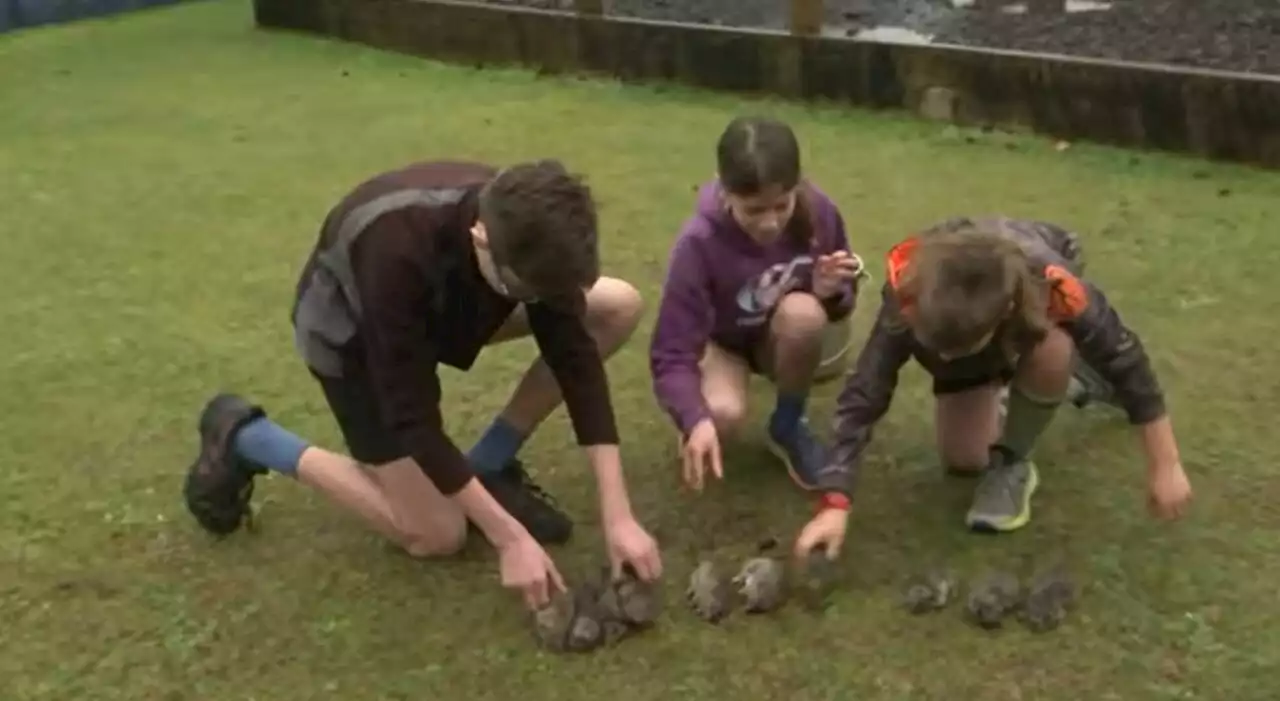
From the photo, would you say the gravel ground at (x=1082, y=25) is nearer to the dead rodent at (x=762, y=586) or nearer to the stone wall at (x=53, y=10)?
the dead rodent at (x=762, y=586)

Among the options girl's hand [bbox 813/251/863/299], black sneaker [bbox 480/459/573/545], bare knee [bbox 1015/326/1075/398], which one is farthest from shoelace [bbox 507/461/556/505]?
bare knee [bbox 1015/326/1075/398]

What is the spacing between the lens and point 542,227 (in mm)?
1836

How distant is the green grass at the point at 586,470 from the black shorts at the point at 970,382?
18cm

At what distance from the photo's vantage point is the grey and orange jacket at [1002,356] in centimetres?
214

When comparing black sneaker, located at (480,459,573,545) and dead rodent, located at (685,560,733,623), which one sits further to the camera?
black sneaker, located at (480,459,573,545)

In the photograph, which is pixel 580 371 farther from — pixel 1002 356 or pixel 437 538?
pixel 1002 356

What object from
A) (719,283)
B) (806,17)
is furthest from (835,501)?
(806,17)

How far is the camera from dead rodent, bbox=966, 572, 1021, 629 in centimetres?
208

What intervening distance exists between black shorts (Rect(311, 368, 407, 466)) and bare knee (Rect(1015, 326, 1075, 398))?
0.95m

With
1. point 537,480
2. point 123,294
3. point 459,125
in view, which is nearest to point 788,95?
point 459,125

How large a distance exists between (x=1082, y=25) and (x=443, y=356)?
3.02 m

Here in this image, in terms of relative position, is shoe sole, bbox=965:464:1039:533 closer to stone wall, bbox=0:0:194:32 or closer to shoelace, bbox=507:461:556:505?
shoelace, bbox=507:461:556:505

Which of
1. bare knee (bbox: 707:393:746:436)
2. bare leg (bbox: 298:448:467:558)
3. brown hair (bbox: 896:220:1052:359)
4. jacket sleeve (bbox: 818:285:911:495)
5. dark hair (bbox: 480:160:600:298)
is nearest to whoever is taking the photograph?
dark hair (bbox: 480:160:600:298)

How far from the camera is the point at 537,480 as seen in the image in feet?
8.48
